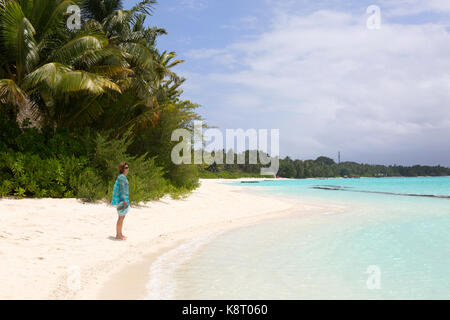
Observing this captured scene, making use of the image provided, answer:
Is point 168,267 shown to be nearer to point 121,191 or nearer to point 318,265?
point 121,191

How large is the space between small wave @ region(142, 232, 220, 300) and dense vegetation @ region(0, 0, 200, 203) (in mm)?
4708

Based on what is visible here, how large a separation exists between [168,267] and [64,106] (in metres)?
12.2

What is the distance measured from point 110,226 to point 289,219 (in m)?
7.89

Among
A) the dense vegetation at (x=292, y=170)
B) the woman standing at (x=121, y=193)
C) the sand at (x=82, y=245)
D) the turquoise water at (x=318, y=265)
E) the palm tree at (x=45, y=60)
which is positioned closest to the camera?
the sand at (x=82, y=245)

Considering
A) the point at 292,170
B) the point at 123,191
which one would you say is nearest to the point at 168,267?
the point at 123,191

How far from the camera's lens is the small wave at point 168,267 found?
5486 mm

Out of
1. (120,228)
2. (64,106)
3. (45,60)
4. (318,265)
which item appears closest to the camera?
(318,265)

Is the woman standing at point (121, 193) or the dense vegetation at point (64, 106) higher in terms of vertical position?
the dense vegetation at point (64, 106)

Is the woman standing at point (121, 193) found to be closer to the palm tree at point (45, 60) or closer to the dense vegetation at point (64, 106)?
the dense vegetation at point (64, 106)

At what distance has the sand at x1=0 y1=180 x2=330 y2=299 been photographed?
17.7 ft

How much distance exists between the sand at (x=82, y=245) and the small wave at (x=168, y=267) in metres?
0.15

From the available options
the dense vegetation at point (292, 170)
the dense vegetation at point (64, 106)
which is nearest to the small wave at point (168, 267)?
the dense vegetation at point (64, 106)

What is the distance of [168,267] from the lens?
23.1 feet
